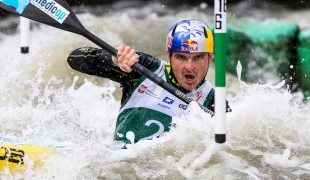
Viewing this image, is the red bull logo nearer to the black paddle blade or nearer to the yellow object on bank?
the black paddle blade

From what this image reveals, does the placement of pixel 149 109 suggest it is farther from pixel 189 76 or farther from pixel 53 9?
pixel 53 9

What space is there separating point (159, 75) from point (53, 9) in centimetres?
85

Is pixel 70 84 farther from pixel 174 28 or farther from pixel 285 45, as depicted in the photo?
pixel 174 28

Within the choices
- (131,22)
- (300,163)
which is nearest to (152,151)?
(300,163)

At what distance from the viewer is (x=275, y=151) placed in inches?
152

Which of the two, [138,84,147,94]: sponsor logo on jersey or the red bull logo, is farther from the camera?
[138,84,147,94]: sponsor logo on jersey

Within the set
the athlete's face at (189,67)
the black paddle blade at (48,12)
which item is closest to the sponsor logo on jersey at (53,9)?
the black paddle blade at (48,12)

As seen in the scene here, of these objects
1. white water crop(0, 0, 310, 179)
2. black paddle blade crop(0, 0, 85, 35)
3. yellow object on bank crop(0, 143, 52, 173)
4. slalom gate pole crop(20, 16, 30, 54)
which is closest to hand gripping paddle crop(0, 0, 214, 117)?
black paddle blade crop(0, 0, 85, 35)

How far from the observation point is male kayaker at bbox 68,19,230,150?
425cm

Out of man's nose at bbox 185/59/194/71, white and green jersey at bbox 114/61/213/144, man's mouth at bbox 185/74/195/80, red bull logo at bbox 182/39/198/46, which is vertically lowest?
white and green jersey at bbox 114/61/213/144

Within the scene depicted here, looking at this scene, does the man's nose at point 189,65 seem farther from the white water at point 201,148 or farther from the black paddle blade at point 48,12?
the black paddle blade at point 48,12

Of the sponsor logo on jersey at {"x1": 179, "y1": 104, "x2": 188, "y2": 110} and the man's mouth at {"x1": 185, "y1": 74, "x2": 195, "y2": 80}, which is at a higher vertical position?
the man's mouth at {"x1": 185, "y1": 74, "x2": 195, "y2": 80}

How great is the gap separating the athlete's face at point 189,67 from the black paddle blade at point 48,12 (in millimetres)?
673

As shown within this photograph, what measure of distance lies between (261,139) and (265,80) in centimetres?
308
